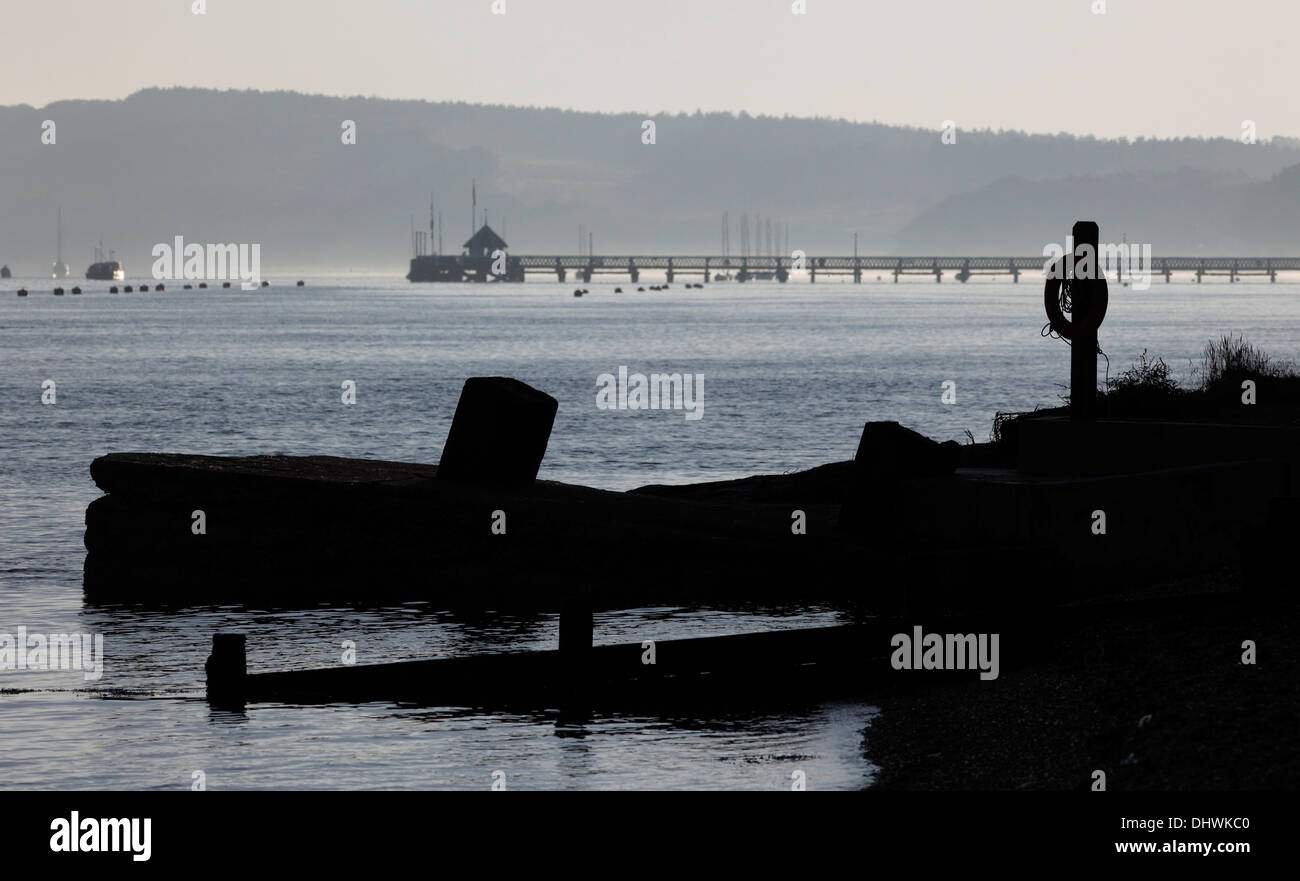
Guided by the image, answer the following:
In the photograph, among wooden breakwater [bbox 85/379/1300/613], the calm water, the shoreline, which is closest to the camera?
the shoreline

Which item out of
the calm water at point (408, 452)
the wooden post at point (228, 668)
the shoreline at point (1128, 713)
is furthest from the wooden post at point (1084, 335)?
the wooden post at point (228, 668)

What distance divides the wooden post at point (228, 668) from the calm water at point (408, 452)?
9.5 inches

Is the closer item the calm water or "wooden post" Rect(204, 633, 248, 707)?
the calm water

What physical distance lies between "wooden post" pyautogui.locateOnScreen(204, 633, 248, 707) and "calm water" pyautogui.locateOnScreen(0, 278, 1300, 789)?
0.24m

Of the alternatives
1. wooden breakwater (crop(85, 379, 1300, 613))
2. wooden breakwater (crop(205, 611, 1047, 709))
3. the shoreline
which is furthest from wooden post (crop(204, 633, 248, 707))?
wooden breakwater (crop(85, 379, 1300, 613))

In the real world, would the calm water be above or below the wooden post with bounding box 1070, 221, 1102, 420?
below

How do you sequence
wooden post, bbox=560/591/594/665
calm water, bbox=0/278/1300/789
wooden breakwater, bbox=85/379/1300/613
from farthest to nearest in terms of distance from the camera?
wooden breakwater, bbox=85/379/1300/613 → wooden post, bbox=560/591/594/665 → calm water, bbox=0/278/1300/789

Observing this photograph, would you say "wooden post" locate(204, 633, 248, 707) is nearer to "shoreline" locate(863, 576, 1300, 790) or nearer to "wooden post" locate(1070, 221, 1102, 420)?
"shoreline" locate(863, 576, 1300, 790)

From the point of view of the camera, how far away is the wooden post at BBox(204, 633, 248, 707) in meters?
12.8

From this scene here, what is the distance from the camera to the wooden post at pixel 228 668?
1283 centimetres
